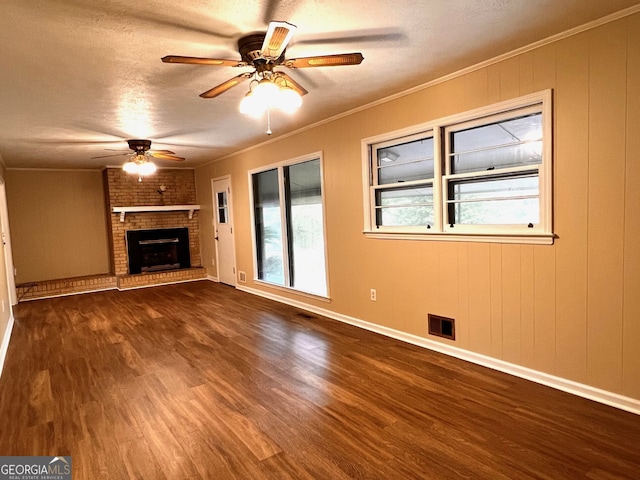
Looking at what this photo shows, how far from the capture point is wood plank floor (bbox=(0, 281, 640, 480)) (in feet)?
6.47

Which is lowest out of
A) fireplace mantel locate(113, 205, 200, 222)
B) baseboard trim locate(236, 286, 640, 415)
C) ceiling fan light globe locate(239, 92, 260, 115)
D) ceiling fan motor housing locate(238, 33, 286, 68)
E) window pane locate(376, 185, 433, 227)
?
baseboard trim locate(236, 286, 640, 415)

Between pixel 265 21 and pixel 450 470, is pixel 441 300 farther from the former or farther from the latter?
pixel 265 21

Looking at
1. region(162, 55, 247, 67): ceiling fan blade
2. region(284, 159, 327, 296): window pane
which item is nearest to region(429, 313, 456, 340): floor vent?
region(284, 159, 327, 296): window pane

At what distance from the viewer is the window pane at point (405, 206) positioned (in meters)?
3.54

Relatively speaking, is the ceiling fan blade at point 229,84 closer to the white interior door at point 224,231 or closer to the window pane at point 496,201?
the window pane at point 496,201

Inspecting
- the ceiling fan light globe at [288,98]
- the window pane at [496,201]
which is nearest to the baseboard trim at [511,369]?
the window pane at [496,201]

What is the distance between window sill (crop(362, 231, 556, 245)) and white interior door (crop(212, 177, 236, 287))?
3592 mm

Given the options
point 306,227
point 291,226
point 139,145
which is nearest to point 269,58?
point 306,227

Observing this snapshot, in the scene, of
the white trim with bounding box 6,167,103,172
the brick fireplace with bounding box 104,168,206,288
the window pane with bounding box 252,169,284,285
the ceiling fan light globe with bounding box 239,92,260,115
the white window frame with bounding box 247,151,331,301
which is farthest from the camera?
the brick fireplace with bounding box 104,168,206,288

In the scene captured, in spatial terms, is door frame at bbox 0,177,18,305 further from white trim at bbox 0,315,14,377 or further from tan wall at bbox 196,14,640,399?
tan wall at bbox 196,14,640,399

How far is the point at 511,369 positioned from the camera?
9.62 ft

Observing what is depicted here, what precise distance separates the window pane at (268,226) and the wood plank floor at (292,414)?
181 centimetres

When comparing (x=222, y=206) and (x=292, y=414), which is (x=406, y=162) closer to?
(x=292, y=414)

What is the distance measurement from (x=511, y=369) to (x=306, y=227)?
2.99 metres
